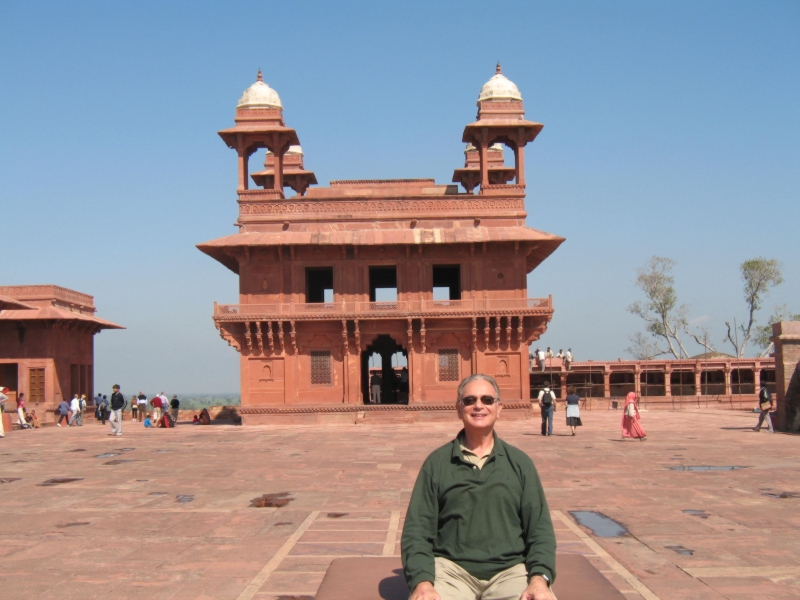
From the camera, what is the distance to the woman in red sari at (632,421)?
18.4 metres

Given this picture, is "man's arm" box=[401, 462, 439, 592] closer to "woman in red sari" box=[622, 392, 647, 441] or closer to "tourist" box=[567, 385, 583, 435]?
"woman in red sari" box=[622, 392, 647, 441]

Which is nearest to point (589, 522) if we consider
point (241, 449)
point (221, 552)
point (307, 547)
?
point (307, 547)

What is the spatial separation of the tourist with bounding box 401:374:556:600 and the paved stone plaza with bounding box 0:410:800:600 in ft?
6.31

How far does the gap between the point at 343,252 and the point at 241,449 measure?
38.2 feet

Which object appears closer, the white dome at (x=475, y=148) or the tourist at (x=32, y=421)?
the tourist at (x=32, y=421)

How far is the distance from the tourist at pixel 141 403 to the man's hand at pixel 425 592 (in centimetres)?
2794

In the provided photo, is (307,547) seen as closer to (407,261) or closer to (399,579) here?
(399,579)

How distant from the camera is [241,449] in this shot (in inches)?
692

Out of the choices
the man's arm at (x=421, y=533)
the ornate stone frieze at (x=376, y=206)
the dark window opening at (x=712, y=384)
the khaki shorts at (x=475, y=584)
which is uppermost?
the ornate stone frieze at (x=376, y=206)

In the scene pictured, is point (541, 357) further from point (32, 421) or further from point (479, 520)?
point (479, 520)

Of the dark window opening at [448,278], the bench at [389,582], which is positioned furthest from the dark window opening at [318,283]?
the bench at [389,582]

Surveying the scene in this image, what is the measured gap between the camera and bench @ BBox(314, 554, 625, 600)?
13.7 ft

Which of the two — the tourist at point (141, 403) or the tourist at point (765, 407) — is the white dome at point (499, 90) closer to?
the tourist at point (765, 407)

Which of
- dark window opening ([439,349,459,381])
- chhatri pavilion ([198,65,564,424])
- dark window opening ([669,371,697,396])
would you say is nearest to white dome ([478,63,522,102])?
chhatri pavilion ([198,65,564,424])
